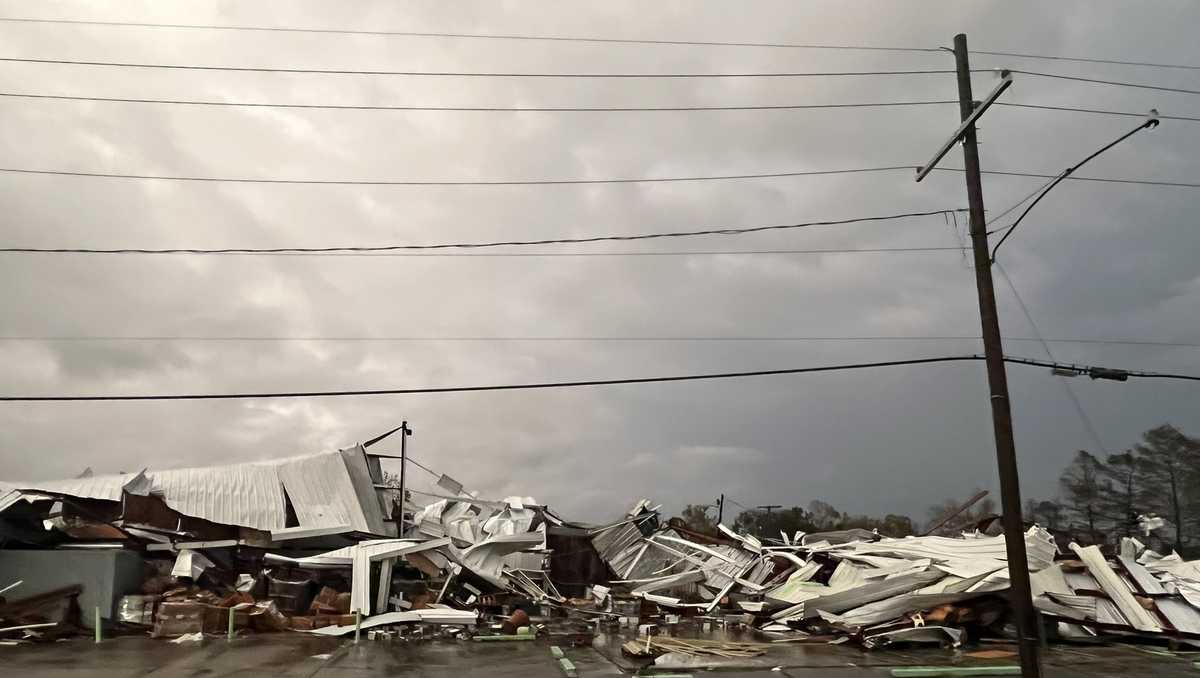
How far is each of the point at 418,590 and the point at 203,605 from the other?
19.9 ft

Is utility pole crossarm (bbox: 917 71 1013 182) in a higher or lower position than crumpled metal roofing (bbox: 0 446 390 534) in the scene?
higher

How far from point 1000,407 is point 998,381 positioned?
1.24ft

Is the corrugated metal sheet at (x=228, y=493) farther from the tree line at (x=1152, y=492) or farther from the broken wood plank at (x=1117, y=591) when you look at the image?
the tree line at (x=1152, y=492)

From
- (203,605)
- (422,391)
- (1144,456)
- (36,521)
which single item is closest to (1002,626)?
(422,391)

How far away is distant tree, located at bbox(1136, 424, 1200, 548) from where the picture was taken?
1781 inches

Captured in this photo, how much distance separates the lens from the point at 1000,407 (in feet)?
37.2

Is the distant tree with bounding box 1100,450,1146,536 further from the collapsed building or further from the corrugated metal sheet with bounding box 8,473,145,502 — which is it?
the corrugated metal sheet with bounding box 8,473,145,502

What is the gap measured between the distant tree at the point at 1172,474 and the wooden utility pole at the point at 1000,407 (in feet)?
143

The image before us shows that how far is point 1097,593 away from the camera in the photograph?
768 inches

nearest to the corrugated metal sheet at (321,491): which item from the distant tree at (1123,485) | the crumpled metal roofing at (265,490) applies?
the crumpled metal roofing at (265,490)

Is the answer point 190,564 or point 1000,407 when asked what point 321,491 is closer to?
point 190,564

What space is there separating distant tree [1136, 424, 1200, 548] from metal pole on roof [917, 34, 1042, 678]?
43417mm

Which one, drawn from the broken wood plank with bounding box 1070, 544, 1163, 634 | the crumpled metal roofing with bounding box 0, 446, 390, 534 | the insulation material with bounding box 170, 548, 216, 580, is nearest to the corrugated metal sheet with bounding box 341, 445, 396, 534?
the crumpled metal roofing with bounding box 0, 446, 390, 534

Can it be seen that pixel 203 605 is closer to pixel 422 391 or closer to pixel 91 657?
pixel 91 657
